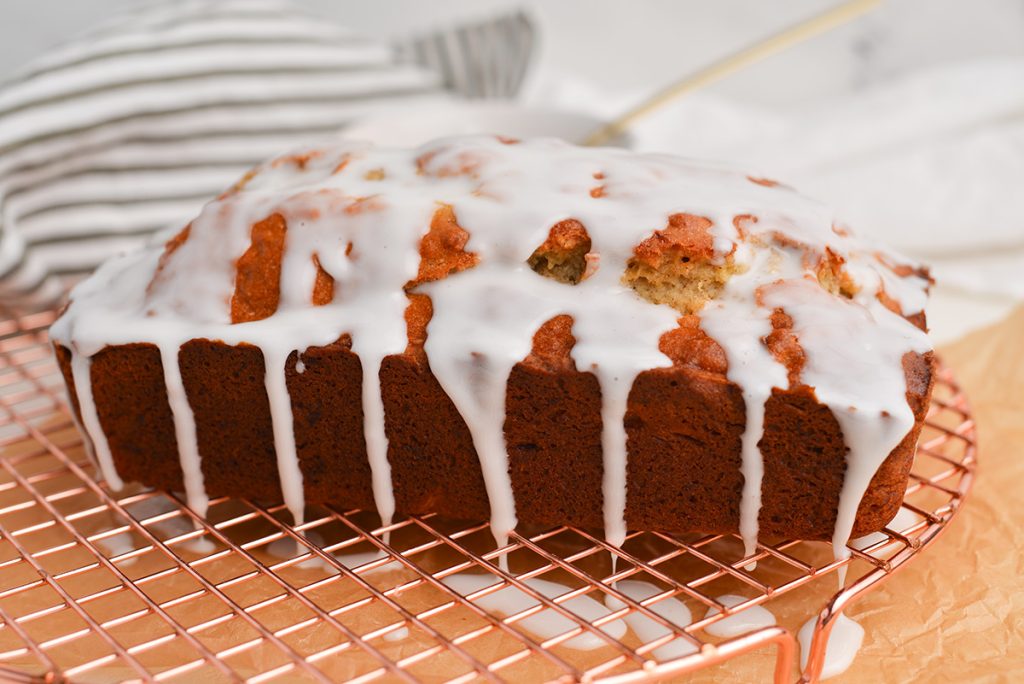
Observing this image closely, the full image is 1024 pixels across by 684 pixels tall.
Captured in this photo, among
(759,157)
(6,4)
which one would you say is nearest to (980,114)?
(759,157)

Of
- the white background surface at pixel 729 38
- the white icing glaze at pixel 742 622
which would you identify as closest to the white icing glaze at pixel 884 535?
the white icing glaze at pixel 742 622

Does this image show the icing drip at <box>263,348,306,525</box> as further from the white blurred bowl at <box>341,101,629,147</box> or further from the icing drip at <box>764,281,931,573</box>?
the white blurred bowl at <box>341,101,629,147</box>

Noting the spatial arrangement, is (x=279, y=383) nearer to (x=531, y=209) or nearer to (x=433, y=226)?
(x=433, y=226)

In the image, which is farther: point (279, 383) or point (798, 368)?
point (279, 383)

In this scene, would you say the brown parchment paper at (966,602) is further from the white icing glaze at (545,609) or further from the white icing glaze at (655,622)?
the white icing glaze at (545,609)

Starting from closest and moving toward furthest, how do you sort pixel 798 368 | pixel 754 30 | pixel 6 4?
pixel 798 368 → pixel 6 4 → pixel 754 30

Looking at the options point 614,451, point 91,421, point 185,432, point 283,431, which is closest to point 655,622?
point 614,451

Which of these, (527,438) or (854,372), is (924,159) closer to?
(854,372)
